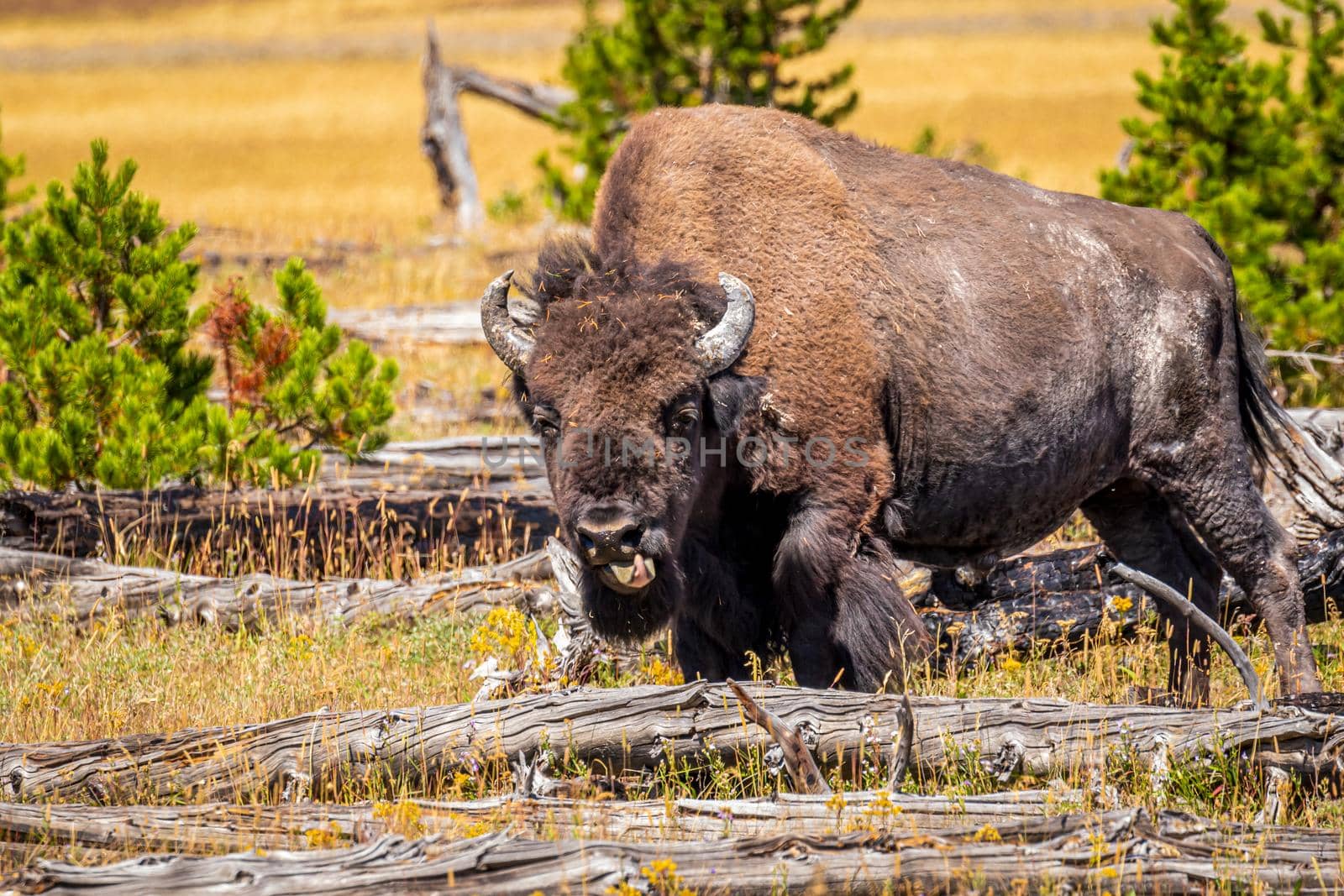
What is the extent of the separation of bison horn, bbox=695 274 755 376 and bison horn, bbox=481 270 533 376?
77cm

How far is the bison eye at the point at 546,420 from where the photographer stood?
539 cm

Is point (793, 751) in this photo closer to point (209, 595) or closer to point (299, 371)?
point (209, 595)

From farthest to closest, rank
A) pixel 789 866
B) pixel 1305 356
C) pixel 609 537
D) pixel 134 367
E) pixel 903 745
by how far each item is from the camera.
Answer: pixel 1305 356, pixel 134 367, pixel 609 537, pixel 903 745, pixel 789 866

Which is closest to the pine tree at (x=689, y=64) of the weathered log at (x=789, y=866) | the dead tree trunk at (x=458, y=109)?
the dead tree trunk at (x=458, y=109)

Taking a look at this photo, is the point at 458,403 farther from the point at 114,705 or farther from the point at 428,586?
the point at 114,705

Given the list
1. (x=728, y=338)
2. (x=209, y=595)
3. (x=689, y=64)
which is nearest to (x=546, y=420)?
(x=728, y=338)

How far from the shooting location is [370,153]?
164ft

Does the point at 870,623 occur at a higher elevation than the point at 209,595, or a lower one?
higher

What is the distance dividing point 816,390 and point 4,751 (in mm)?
3590

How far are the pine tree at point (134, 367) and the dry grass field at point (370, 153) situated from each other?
52.1 inches

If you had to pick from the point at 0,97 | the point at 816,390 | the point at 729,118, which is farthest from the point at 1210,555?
the point at 0,97

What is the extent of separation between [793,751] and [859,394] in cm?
187

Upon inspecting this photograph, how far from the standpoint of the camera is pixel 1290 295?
11.6 metres

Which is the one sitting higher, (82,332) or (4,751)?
(82,332)
